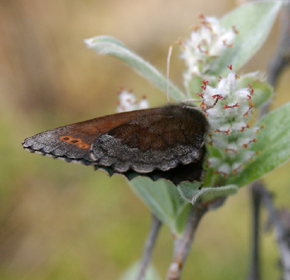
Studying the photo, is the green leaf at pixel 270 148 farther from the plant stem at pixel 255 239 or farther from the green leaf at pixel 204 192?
the plant stem at pixel 255 239

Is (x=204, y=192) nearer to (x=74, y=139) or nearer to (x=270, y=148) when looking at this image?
(x=270, y=148)

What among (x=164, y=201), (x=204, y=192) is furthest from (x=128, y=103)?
(x=204, y=192)

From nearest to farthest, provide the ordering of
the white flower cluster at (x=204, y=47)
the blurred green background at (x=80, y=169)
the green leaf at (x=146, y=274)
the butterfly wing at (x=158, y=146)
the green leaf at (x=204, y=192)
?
1. the green leaf at (x=204, y=192)
2. the butterfly wing at (x=158, y=146)
3. the white flower cluster at (x=204, y=47)
4. the green leaf at (x=146, y=274)
5. the blurred green background at (x=80, y=169)

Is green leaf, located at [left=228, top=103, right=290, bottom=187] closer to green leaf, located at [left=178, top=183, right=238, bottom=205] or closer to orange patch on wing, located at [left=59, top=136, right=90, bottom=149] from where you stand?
green leaf, located at [left=178, top=183, right=238, bottom=205]

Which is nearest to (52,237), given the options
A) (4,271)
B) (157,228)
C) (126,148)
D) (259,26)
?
(4,271)

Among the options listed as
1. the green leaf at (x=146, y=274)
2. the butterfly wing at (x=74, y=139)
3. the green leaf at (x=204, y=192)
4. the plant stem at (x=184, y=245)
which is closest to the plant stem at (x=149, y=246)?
the plant stem at (x=184, y=245)

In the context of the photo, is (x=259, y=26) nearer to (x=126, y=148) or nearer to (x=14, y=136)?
(x=126, y=148)

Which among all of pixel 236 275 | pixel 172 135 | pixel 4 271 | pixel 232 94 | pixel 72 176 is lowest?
pixel 236 275
